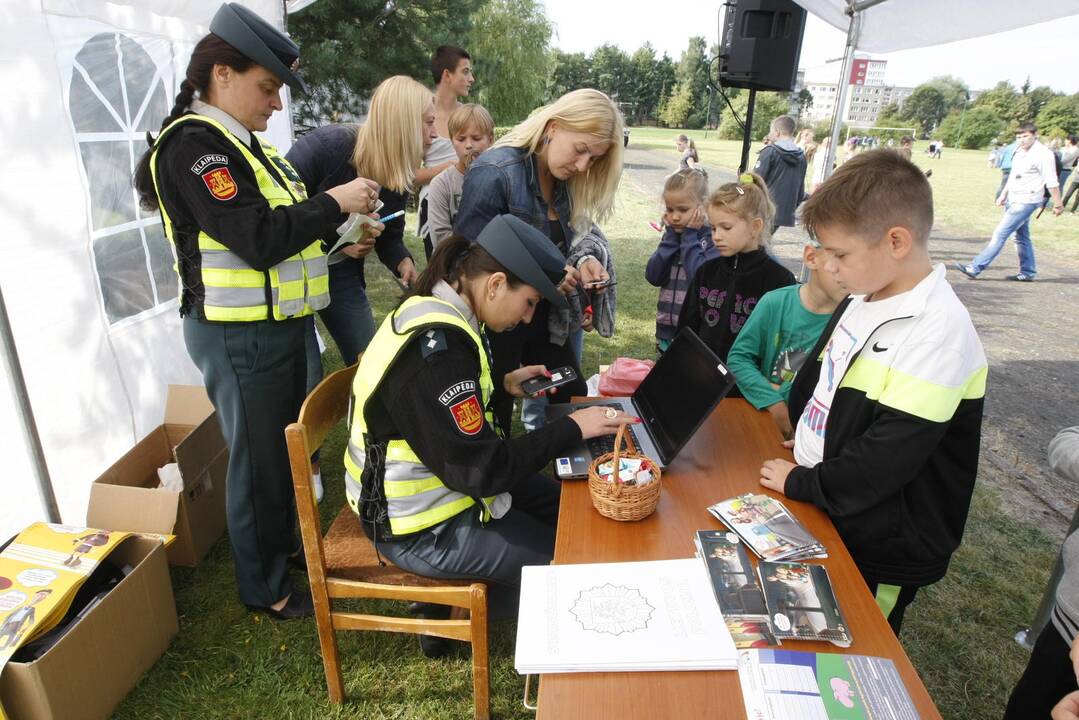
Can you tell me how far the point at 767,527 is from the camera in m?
1.34

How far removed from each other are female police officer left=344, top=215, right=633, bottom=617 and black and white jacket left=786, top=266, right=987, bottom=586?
548 millimetres

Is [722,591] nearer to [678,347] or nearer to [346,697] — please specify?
[678,347]

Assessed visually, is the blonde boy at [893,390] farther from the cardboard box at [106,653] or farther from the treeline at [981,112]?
the treeline at [981,112]

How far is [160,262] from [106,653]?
2.00m

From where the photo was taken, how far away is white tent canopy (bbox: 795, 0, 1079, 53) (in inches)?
129

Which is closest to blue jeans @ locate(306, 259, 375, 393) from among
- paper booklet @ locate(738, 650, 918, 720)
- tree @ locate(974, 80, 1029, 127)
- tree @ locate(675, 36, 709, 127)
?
paper booklet @ locate(738, 650, 918, 720)

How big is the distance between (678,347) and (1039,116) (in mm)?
33480

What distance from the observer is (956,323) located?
127 cm

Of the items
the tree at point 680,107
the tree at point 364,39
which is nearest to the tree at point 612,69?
the tree at point 680,107

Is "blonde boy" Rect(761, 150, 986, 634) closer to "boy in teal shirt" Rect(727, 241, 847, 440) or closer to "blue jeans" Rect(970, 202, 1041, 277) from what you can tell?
"boy in teal shirt" Rect(727, 241, 847, 440)

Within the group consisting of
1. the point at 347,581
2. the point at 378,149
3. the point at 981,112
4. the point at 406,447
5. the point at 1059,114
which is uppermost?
the point at 981,112

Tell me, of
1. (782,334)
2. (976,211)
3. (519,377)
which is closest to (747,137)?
(782,334)

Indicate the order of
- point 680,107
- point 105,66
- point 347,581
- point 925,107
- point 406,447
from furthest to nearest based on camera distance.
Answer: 1. point 680,107
2. point 925,107
3. point 105,66
4. point 347,581
5. point 406,447

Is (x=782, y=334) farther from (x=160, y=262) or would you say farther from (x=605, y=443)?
(x=160, y=262)
